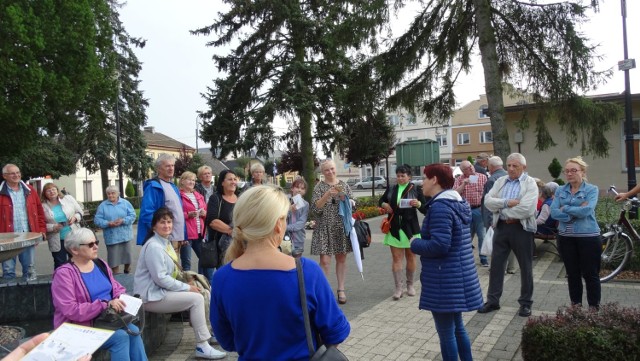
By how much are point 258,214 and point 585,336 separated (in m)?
2.91

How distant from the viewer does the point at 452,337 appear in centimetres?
374

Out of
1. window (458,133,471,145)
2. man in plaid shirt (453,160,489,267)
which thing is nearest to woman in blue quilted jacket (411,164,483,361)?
man in plaid shirt (453,160,489,267)

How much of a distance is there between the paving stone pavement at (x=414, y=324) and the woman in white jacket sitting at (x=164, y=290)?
286 millimetres

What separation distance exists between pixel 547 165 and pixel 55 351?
21067 millimetres

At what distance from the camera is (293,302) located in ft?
6.54

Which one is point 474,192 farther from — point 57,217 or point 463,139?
point 463,139

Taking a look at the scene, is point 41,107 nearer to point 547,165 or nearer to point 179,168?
point 547,165

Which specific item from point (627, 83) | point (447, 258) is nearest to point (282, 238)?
point (447, 258)

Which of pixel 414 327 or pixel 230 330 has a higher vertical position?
pixel 230 330

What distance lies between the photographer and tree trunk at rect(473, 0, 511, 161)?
12.2m

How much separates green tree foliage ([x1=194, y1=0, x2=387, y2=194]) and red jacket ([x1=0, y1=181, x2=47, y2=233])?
12.7 m

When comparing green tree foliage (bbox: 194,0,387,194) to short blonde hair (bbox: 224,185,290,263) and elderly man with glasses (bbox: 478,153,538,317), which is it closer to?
elderly man with glasses (bbox: 478,153,538,317)

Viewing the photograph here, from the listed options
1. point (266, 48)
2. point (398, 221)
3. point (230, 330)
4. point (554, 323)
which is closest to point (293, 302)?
point (230, 330)

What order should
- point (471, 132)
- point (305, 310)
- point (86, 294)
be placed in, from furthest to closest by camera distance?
point (471, 132) < point (86, 294) < point (305, 310)
